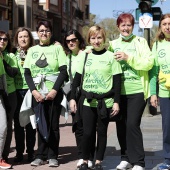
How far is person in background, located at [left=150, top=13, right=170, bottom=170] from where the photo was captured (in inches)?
242

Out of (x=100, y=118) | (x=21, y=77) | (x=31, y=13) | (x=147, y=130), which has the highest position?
(x=31, y=13)

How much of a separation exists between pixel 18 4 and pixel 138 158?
32.6 metres

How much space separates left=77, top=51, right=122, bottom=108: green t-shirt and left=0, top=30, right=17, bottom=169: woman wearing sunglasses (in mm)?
1202

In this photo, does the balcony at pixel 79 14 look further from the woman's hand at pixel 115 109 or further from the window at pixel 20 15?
the woman's hand at pixel 115 109

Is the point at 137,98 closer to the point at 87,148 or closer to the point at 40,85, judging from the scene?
the point at 87,148

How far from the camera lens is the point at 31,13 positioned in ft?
128

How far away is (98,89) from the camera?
20.4 feet

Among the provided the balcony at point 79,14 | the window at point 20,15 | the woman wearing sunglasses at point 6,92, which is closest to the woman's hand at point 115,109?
the woman wearing sunglasses at point 6,92

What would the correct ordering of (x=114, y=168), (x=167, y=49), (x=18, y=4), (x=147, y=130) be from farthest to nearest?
(x=18, y=4) → (x=147, y=130) → (x=114, y=168) → (x=167, y=49)

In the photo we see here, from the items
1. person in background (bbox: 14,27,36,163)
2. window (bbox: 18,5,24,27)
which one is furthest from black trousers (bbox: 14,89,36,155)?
window (bbox: 18,5,24,27)

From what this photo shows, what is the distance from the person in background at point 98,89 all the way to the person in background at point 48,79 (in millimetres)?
586

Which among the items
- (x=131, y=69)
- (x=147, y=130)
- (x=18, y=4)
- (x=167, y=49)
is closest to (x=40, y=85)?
(x=131, y=69)

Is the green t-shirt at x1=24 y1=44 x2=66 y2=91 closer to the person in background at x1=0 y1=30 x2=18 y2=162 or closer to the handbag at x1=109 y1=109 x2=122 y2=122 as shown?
the person in background at x1=0 y1=30 x2=18 y2=162

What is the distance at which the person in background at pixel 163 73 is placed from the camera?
6145 mm
